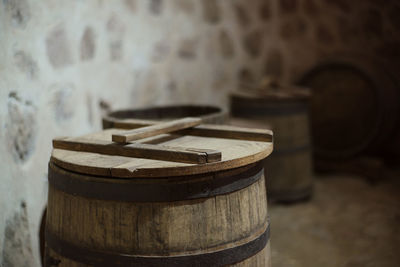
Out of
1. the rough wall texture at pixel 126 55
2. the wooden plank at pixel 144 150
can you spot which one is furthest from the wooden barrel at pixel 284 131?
the wooden plank at pixel 144 150

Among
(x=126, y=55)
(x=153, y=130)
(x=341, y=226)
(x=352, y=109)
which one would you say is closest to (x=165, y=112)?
(x=126, y=55)

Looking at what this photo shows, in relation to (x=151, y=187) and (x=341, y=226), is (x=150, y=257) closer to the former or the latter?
(x=151, y=187)

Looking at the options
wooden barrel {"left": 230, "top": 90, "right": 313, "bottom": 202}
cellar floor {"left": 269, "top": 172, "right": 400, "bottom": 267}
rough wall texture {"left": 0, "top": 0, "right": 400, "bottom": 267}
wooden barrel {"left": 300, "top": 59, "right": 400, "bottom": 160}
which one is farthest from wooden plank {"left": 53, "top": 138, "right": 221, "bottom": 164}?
wooden barrel {"left": 300, "top": 59, "right": 400, "bottom": 160}

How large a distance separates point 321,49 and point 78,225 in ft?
11.6

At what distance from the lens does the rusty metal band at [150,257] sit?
133 centimetres

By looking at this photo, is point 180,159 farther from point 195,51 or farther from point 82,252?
point 195,51

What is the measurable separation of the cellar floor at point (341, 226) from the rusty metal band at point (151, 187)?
4.46 feet

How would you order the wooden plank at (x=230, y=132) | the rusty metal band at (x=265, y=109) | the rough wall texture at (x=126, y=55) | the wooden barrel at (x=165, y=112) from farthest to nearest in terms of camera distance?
1. the rusty metal band at (x=265, y=109)
2. the wooden barrel at (x=165, y=112)
3. the rough wall texture at (x=126, y=55)
4. the wooden plank at (x=230, y=132)

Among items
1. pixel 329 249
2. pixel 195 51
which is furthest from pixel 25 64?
pixel 329 249

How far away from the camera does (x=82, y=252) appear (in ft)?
4.55

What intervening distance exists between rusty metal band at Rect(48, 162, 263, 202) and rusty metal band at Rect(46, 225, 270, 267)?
6.2 inches

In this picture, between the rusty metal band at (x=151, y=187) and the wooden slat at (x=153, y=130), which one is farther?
the wooden slat at (x=153, y=130)

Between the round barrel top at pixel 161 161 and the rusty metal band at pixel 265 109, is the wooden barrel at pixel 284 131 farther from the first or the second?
the round barrel top at pixel 161 161

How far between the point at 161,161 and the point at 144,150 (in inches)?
3.3
